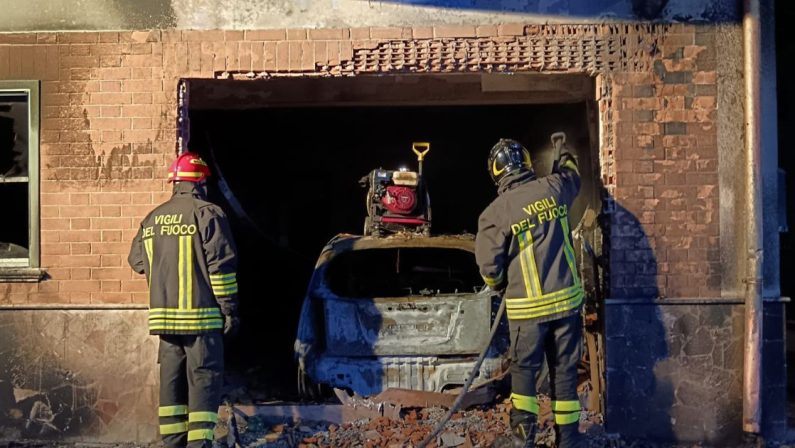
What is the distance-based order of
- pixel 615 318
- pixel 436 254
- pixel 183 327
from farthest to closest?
pixel 436 254, pixel 615 318, pixel 183 327

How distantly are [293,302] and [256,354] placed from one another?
1.35m

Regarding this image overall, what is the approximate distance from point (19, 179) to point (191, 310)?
2.13 meters

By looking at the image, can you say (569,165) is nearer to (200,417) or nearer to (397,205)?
(397,205)

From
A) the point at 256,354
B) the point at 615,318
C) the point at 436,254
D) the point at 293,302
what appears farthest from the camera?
the point at 293,302

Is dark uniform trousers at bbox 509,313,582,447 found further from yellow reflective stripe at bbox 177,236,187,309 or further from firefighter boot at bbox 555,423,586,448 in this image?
yellow reflective stripe at bbox 177,236,187,309

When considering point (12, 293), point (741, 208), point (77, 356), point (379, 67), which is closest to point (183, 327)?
point (77, 356)

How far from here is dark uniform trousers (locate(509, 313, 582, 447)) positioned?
471cm

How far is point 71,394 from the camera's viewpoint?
548 cm

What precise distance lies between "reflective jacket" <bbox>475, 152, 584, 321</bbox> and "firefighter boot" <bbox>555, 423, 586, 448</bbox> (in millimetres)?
758

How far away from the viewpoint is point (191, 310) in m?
4.76

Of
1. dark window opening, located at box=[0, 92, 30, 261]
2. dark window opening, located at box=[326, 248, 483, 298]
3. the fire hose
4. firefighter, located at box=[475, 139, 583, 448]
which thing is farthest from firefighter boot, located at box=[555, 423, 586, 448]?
dark window opening, located at box=[0, 92, 30, 261]

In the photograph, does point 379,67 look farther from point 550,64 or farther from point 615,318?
point 615,318

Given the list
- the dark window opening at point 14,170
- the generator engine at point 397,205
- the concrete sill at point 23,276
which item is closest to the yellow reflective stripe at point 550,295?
the generator engine at point 397,205

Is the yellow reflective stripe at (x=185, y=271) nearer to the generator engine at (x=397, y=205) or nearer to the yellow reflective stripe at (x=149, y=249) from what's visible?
the yellow reflective stripe at (x=149, y=249)
